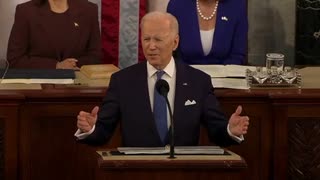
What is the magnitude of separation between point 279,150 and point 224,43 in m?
1.30

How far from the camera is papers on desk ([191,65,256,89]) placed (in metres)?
4.12

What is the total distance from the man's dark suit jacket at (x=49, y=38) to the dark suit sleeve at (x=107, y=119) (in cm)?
170

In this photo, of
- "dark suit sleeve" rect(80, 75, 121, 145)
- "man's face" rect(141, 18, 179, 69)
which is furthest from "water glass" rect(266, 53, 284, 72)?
"dark suit sleeve" rect(80, 75, 121, 145)

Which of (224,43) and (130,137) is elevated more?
(224,43)

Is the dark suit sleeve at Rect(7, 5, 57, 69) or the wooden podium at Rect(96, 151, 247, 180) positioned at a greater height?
the dark suit sleeve at Rect(7, 5, 57, 69)

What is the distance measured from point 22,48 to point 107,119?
76.8 inches

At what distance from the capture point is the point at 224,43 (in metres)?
5.02

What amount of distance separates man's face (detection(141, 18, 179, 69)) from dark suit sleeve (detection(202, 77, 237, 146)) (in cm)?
28

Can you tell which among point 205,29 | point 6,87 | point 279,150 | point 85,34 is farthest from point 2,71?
point 279,150

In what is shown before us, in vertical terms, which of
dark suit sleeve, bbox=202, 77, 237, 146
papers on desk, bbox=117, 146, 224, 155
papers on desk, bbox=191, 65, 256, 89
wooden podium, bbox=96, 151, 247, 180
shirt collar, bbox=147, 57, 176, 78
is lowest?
wooden podium, bbox=96, 151, 247, 180

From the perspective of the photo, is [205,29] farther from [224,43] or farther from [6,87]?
[6,87]

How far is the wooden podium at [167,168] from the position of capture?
9.19 feet

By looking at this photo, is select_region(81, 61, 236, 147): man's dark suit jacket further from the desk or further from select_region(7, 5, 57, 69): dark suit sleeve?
select_region(7, 5, 57, 69): dark suit sleeve

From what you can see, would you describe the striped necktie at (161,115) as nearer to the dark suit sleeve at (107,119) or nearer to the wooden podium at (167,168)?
the dark suit sleeve at (107,119)
